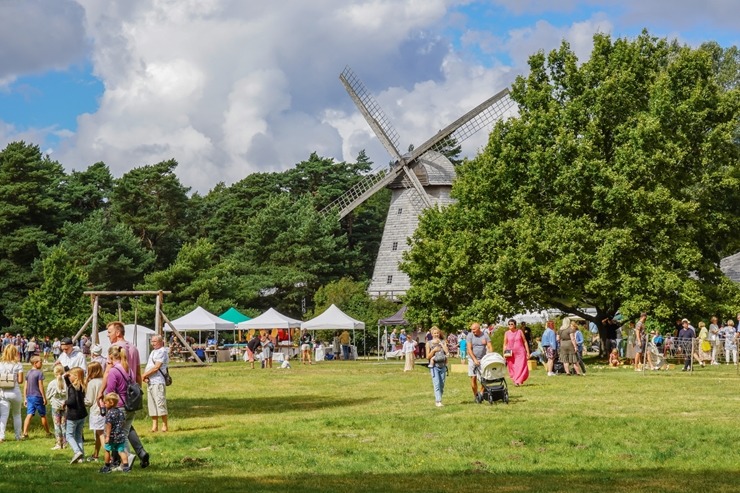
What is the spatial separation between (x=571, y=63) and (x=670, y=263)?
9.04 m

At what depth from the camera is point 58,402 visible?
21.1 meters

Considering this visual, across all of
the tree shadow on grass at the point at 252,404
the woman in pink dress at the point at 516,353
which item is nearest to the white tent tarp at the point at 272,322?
the tree shadow on grass at the point at 252,404

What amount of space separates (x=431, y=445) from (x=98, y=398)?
5533 mm

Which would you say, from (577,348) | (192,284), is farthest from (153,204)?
(577,348)

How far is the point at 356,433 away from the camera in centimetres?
2222

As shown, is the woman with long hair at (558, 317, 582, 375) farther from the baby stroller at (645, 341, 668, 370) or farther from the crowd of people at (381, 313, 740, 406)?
the baby stroller at (645, 341, 668, 370)

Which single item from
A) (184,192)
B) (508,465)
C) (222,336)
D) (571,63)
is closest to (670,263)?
(571,63)

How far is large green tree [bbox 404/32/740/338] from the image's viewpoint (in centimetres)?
4672

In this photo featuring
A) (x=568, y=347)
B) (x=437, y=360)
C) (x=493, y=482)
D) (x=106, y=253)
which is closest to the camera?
(x=493, y=482)

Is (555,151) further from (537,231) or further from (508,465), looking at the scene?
(508,465)

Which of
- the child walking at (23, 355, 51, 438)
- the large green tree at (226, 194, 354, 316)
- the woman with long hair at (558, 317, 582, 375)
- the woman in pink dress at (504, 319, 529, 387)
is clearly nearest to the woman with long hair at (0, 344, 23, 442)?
the child walking at (23, 355, 51, 438)

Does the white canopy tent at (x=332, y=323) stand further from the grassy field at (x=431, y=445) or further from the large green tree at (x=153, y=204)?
the large green tree at (x=153, y=204)

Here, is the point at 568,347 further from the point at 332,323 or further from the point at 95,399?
the point at 332,323

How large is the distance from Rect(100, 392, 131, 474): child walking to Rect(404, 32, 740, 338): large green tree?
101 feet
